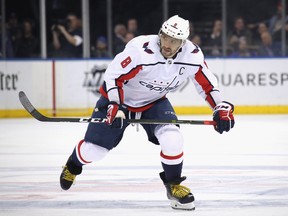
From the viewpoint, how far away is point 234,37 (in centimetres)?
1211

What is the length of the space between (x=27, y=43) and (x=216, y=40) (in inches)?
98.0

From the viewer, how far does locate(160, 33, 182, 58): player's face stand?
A: 4.70 metres

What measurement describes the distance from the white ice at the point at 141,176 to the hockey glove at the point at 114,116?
1.39ft

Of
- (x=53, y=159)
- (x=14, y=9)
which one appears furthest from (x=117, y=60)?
(x=14, y=9)

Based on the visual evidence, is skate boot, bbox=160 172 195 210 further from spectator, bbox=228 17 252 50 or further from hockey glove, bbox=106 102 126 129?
spectator, bbox=228 17 252 50

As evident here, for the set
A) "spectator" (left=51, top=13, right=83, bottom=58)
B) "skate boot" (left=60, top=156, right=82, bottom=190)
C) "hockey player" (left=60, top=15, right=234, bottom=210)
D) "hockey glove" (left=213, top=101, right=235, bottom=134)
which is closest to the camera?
"hockey player" (left=60, top=15, right=234, bottom=210)

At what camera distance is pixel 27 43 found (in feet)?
39.2

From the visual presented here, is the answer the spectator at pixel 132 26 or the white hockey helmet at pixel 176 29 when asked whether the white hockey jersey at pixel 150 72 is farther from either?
the spectator at pixel 132 26

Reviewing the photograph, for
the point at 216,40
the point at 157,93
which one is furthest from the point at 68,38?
Result: the point at 157,93

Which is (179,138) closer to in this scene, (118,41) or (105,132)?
(105,132)

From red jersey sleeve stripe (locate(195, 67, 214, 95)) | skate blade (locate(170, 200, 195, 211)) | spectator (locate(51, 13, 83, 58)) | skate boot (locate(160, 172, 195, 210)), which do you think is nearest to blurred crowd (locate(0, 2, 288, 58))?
spectator (locate(51, 13, 83, 58))

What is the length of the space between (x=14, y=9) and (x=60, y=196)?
7.04 metres

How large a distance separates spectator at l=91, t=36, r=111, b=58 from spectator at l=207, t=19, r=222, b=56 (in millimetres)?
1363

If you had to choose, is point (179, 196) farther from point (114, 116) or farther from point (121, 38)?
point (121, 38)
